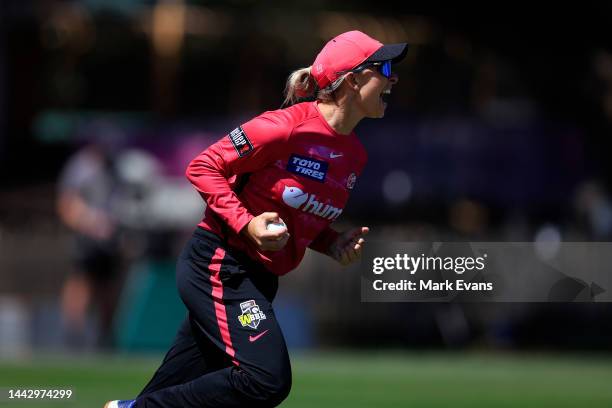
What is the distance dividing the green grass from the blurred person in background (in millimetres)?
556

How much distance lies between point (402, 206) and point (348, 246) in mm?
10612

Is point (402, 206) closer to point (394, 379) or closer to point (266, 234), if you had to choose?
point (394, 379)

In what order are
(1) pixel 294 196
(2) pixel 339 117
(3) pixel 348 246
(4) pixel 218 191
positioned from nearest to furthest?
(4) pixel 218 191 → (1) pixel 294 196 → (2) pixel 339 117 → (3) pixel 348 246

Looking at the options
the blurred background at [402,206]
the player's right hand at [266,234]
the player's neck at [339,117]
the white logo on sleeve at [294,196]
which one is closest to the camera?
the player's right hand at [266,234]

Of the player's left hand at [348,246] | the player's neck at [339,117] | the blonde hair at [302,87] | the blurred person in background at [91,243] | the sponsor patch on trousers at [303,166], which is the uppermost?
the blurred person in background at [91,243]

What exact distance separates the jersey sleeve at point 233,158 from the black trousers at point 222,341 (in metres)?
0.28

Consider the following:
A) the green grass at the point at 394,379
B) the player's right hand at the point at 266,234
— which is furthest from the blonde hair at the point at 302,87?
the green grass at the point at 394,379

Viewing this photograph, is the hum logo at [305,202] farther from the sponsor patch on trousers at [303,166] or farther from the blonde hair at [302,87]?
the blonde hair at [302,87]

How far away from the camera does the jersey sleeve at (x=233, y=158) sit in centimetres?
577

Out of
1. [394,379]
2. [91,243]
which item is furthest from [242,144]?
[91,243]

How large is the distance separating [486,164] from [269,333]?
10939 mm

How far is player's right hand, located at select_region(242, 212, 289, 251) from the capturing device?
5.60 m

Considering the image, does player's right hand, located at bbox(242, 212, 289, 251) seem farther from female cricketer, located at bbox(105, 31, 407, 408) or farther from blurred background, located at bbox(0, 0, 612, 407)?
blurred background, located at bbox(0, 0, 612, 407)

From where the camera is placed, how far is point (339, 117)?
6047mm
